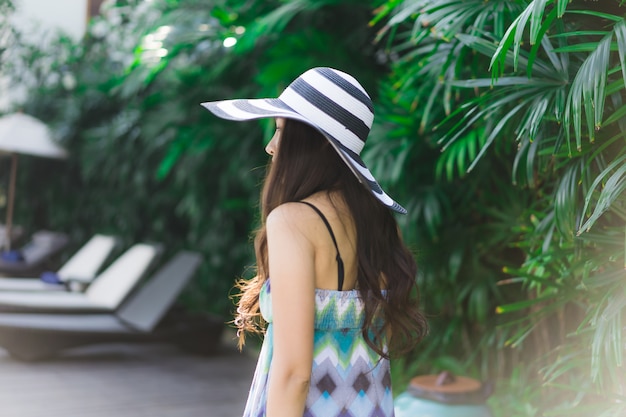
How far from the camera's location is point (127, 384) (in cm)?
485

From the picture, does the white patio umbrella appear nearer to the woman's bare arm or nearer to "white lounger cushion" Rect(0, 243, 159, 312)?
"white lounger cushion" Rect(0, 243, 159, 312)

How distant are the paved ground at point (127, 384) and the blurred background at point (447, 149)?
4.09 feet

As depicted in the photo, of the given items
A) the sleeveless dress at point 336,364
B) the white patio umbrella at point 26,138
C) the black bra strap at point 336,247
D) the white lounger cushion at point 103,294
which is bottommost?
the white lounger cushion at point 103,294

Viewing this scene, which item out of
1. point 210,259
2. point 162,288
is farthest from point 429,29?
point 210,259

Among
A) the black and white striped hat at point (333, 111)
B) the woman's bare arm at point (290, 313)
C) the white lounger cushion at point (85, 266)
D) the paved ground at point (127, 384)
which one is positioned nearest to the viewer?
the woman's bare arm at point (290, 313)

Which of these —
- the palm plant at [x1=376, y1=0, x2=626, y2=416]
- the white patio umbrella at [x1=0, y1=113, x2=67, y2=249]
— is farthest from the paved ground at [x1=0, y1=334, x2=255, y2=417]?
the white patio umbrella at [x1=0, y1=113, x2=67, y2=249]

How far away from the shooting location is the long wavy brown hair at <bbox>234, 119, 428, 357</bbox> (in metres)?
1.50

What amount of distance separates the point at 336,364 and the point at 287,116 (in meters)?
0.55

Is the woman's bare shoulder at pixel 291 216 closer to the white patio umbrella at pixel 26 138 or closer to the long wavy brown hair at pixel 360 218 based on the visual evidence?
the long wavy brown hair at pixel 360 218

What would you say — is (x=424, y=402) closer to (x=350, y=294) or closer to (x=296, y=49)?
(x=350, y=294)

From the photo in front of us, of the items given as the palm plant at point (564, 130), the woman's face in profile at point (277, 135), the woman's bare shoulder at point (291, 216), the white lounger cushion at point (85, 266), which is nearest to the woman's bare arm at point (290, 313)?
the woman's bare shoulder at point (291, 216)

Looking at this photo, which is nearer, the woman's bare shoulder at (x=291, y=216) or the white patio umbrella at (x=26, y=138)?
the woman's bare shoulder at (x=291, y=216)

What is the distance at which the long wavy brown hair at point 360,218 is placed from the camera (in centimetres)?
150

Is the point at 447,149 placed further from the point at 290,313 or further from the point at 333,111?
the point at 290,313
